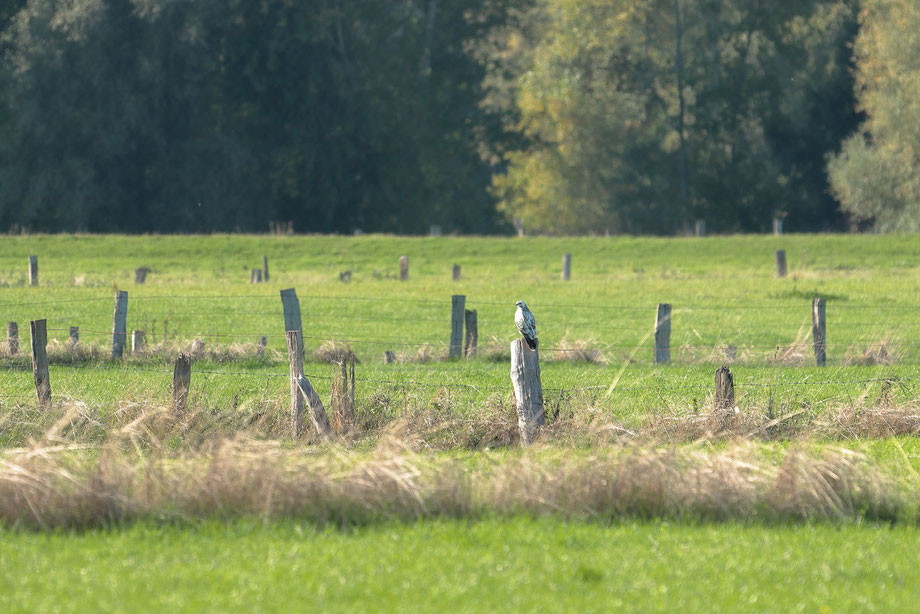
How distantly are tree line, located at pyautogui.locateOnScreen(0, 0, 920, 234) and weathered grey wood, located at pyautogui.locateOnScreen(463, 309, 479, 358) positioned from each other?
40723 mm

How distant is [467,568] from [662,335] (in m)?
14.2

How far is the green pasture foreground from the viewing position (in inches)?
331

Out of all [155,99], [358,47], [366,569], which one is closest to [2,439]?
[366,569]

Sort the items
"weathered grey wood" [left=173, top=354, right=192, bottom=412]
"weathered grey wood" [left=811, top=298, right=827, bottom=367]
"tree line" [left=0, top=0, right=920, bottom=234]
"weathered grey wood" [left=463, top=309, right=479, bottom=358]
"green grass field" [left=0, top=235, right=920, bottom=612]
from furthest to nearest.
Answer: "tree line" [left=0, top=0, right=920, bottom=234], "weathered grey wood" [left=463, top=309, right=479, bottom=358], "weathered grey wood" [left=811, top=298, right=827, bottom=367], "weathered grey wood" [left=173, top=354, right=192, bottom=412], "green grass field" [left=0, top=235, right=920, bottom=612]

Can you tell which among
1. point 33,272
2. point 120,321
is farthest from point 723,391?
point 33,272

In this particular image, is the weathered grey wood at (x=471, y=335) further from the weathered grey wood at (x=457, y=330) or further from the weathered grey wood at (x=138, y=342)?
the weathered grey wood at (x=138, y=342)

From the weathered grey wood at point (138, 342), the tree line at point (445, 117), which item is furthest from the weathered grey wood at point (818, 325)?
the tree line at point (445, 117)

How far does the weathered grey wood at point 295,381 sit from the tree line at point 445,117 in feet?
164

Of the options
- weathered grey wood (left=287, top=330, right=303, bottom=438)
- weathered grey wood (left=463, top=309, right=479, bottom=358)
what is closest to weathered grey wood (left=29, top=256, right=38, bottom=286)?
weathered grey wood (left=463, top=309, right=479, bottom=358)

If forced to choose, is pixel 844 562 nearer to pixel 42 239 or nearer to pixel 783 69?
pixel 42 239

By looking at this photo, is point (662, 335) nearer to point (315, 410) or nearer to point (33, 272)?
point (315, 410)

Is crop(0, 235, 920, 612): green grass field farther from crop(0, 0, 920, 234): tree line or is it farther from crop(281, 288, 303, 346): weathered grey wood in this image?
crop(0, 0, 920, 234): tree line

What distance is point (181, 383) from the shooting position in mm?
14031

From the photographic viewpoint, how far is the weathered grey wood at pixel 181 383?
1388 centimetres
